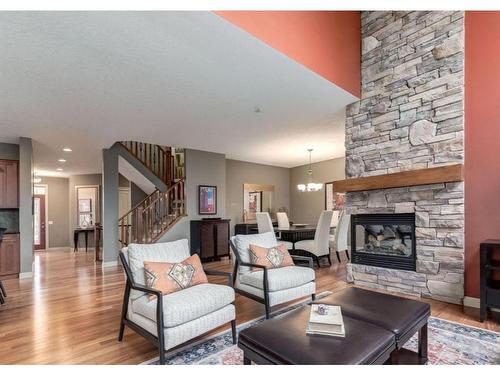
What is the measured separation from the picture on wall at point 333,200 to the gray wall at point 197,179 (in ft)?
10.3

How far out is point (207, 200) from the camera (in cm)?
717

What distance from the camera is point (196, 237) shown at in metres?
6.66

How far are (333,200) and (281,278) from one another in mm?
5733

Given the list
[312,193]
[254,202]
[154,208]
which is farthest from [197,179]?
[312,193]

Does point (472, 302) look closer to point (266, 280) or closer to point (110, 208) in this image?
point (266, 280)

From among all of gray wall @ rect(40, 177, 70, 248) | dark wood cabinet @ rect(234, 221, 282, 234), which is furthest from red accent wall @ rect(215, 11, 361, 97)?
gray wall @ rect(40, 177, 70, 248)

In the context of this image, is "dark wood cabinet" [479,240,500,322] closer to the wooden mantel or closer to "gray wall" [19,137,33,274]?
the wooden mantel

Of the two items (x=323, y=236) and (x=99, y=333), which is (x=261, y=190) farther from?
(x=99, y=333)

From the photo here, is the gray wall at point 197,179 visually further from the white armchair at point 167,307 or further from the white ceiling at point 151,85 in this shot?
the white armchair at point 167,307

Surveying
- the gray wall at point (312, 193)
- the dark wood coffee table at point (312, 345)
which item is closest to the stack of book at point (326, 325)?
the dark wood coffee table at point (312, 345)

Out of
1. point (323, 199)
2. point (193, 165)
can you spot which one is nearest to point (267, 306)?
point (193, 165)

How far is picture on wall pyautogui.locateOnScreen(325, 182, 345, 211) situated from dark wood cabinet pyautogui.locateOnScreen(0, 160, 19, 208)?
23.9 feet

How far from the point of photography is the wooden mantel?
341 centimetres

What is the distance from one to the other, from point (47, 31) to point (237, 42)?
5.12 feet
